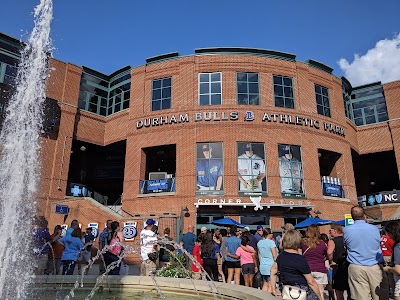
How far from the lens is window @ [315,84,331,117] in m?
22.5

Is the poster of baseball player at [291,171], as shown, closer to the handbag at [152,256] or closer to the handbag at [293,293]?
the handbag at [152,256]

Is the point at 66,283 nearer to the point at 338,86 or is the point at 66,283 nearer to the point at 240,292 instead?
the point at 240,292

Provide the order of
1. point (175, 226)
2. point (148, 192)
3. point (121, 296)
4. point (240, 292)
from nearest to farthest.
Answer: point (240, 292)
point (121, 296)
point (175, 226)
point (148, 192)

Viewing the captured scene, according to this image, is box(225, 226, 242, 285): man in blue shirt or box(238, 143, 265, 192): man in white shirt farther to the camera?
box(238, 143, 265, 192): man in white shirt

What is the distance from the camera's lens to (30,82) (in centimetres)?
876

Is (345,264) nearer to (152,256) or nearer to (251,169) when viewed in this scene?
(152,256)

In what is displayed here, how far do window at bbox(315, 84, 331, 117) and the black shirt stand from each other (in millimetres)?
20238

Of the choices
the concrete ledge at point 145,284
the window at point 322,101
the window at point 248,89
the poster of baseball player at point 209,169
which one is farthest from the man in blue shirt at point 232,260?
the window at point 322,101

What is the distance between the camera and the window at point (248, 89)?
20875 mm

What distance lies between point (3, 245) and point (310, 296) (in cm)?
594

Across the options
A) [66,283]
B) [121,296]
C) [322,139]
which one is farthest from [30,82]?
[322,139]

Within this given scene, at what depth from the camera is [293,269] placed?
3.70 metres

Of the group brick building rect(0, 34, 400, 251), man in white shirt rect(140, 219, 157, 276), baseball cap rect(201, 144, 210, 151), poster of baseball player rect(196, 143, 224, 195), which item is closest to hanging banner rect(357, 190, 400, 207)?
brick building rect(0, 34, 400, 251)

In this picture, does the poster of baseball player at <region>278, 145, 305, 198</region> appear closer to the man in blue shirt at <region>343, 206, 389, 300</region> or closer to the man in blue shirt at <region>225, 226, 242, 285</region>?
the man in blue shirt at <region>225, 226, 242, 285</region>
